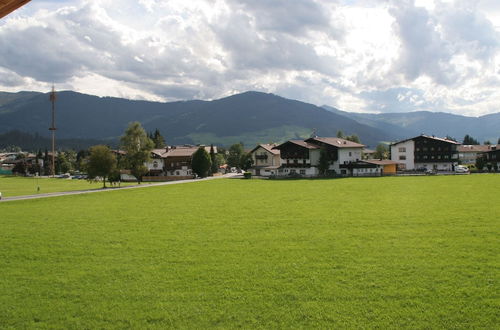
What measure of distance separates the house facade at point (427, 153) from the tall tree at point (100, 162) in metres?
73.2

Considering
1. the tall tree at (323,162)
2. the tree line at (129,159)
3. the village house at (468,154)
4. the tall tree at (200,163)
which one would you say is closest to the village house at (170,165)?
the tree line at (129,159)

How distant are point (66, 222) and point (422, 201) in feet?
95.8

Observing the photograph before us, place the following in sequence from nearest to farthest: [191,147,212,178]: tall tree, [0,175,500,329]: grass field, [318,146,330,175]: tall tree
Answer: [0,175,500,329]: grass field
[318,146,330,175]: tall tree
[191,147,212,178]: tall tree

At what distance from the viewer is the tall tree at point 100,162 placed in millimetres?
60250

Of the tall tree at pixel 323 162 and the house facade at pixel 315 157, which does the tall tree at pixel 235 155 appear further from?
the tall tree at pixel 323 162

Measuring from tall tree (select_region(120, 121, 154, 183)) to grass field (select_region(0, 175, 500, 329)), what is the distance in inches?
1906

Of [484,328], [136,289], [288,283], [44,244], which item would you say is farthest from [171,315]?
[44,244]

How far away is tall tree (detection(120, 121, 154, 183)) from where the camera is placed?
239 ft

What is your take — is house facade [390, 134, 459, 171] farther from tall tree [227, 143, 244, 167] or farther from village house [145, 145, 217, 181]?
tall tree [227, 143, 244, 167]

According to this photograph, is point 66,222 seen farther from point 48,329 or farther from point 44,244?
point 48,329

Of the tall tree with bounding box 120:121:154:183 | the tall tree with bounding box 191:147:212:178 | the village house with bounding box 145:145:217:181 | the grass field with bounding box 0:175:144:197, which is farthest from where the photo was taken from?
the village house with bounding box 145:145:217:181

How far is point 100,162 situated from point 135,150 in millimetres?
13618

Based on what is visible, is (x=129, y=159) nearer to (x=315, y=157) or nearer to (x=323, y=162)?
(x=323, y=162)

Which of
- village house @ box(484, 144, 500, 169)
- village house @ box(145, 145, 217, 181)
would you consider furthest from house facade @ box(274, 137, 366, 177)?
village house @ box(484, 144, 500, 169)
